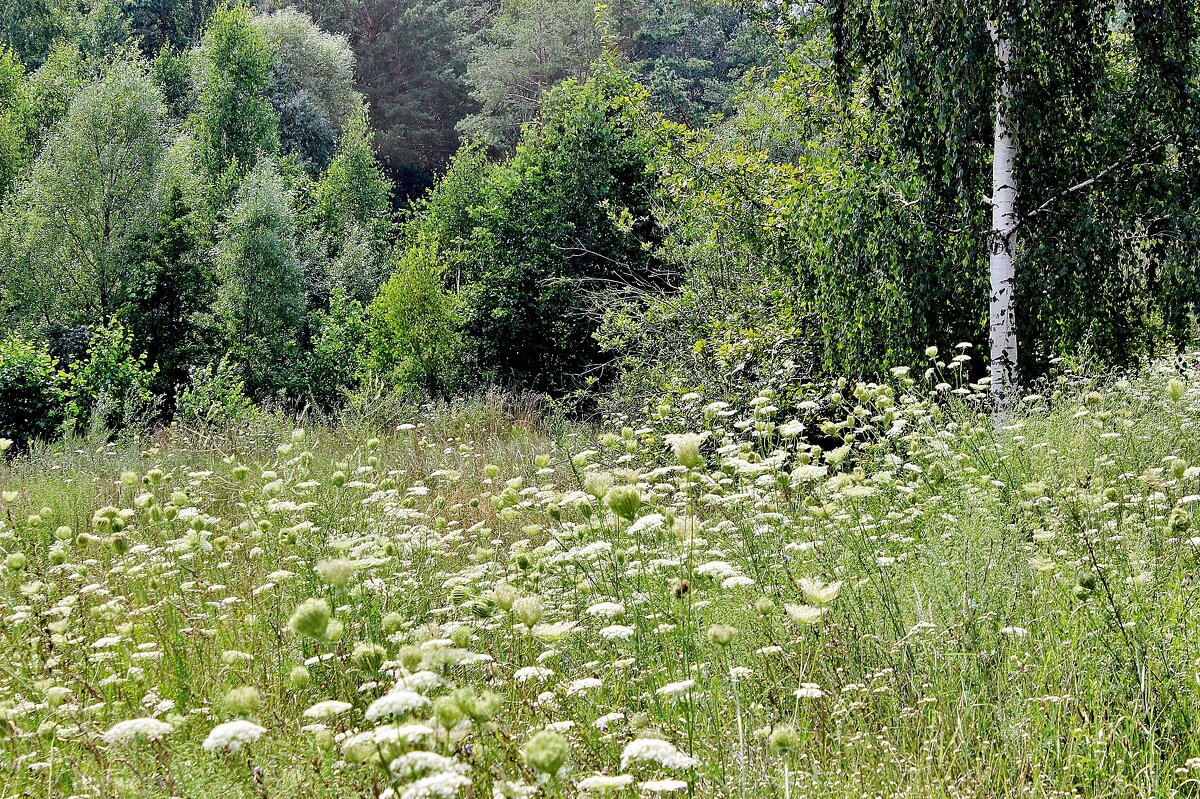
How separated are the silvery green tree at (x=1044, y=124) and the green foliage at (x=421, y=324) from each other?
884 cm

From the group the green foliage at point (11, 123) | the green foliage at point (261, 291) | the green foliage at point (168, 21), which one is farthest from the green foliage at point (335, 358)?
the green foliage at point (168, 21)

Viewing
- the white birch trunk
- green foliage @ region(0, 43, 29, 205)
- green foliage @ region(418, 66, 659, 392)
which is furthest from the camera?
green foliage @ region(0, 43, 29, 205)

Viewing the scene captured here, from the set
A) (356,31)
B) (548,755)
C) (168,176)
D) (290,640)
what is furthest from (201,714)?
(356,31)

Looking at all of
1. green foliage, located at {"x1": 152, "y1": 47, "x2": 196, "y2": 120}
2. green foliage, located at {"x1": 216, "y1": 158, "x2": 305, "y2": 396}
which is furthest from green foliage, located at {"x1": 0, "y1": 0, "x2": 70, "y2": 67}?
green foliage, located at {"x1": 216, "y1": 158, "x2": 305, "y2": 396}

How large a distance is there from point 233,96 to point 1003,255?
2336cm

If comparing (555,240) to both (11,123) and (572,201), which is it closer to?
(572,201)

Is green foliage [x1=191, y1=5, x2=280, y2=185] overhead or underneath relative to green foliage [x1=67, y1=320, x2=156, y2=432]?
overhead

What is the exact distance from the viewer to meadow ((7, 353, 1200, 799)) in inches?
73.4

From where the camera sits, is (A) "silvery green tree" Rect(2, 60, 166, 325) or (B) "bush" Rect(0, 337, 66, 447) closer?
(B) "bush" Rect(0, 337, 66, 447)

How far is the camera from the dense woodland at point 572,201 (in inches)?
257

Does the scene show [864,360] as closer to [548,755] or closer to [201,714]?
[201,714]

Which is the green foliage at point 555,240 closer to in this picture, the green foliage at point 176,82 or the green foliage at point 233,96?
the green foliage at point 233,96

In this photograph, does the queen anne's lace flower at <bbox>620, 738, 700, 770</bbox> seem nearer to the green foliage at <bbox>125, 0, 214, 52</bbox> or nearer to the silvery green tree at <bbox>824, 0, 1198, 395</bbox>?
the silvery green tree at <bbox>824, 0, 1198, 395</bbox>

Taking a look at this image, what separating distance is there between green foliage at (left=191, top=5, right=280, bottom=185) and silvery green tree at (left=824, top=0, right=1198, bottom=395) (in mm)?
21198
